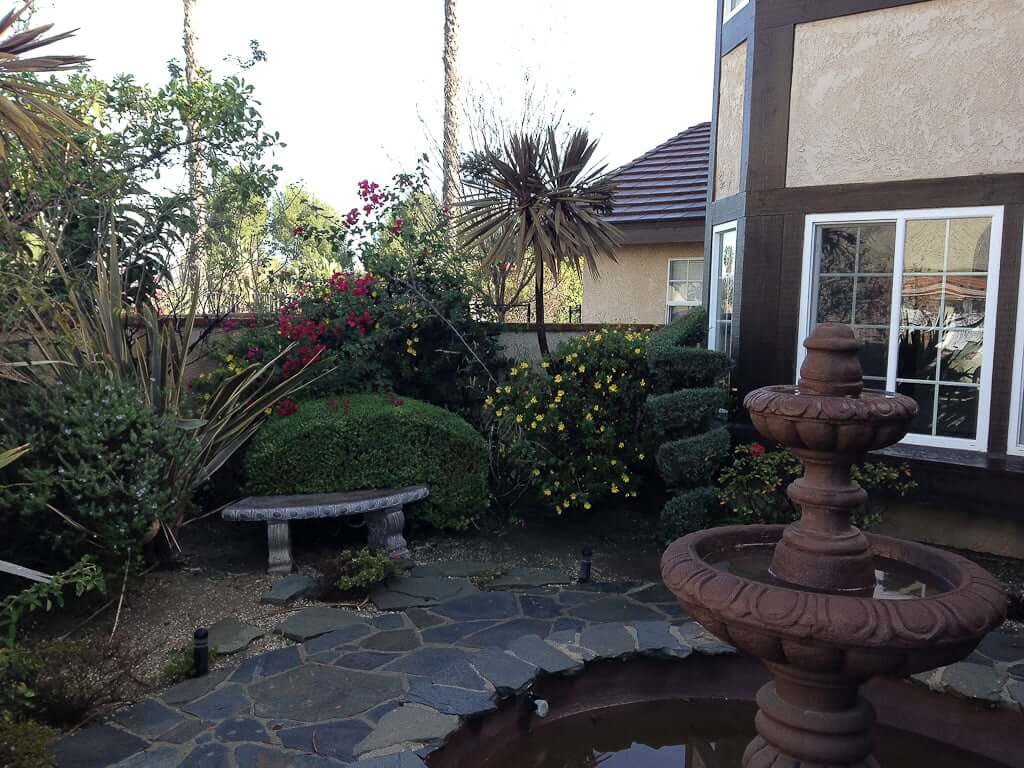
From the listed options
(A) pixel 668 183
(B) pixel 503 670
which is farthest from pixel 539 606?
(A) pixel 668 183

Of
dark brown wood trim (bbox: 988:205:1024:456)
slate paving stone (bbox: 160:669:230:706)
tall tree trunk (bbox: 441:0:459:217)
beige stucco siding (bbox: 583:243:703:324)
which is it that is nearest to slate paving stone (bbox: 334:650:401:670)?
slate paving stone (bbox: 160:669:230:706)

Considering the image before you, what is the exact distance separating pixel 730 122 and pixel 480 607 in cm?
468

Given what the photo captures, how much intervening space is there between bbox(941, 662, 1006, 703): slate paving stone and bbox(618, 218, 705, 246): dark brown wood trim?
20.1 feet

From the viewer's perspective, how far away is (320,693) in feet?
12.4

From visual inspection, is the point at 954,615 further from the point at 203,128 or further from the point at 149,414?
the point at 203,128

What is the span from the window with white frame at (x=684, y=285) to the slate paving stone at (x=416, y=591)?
19.0 ft

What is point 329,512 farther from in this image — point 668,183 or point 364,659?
point 668,183

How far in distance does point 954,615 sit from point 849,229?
4.29 m

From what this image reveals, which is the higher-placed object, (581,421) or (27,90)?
(27,90)

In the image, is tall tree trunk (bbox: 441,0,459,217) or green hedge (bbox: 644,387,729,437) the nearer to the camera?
green hedge (bbox: 644,387,729,437)

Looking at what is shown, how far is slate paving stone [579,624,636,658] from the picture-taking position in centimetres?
407

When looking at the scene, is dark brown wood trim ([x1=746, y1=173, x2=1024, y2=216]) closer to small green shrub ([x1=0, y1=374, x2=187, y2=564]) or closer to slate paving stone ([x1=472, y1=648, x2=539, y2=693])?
slate paving stone ([x1=472, y1=648, x2=539, y2=693])

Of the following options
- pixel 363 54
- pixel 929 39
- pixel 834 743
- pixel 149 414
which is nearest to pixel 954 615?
pixel 834 743

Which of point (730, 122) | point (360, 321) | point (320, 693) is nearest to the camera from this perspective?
point (320, 693)
